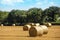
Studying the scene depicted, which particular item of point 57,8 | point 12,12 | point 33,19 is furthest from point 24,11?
point 33,19

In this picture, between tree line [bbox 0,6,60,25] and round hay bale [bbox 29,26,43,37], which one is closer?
round hay bale [bbox 29,26,43,37]

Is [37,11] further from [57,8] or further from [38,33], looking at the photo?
[38,33]

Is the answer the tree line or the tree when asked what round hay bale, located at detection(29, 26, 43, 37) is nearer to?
the tree line

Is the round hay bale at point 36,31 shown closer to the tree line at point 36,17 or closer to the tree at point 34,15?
the tree line at point 36,17

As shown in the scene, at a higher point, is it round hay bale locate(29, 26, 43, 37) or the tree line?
round hay bale locate(29, 26, 43, 37)

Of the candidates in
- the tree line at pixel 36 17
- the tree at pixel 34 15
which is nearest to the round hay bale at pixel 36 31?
the tree line at pixel 36 17

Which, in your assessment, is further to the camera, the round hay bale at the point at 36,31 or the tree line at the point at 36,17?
the tree line at the point at 36,17

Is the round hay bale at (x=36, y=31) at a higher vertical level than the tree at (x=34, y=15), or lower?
higher

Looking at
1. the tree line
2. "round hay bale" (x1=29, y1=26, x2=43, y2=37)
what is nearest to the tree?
the tree line

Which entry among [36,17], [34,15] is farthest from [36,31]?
[34,15]

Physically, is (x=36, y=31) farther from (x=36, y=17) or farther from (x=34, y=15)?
(x=34, y=15)

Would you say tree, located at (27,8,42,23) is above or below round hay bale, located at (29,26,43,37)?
below

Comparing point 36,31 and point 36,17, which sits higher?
point 36,31

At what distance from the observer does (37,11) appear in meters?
101
